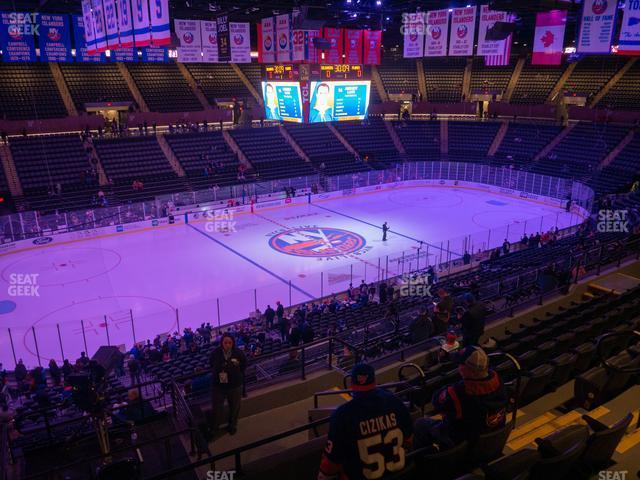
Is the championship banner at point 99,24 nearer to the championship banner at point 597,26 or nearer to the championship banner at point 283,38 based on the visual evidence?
the championship banner at point 283,38


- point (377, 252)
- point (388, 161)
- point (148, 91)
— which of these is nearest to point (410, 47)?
point (377, 252)

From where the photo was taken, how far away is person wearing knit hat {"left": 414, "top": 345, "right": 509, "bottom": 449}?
3818mm

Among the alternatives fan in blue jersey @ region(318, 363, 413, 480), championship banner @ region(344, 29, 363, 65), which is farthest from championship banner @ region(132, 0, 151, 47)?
championship banner @ region(344, 29, 363, 65)

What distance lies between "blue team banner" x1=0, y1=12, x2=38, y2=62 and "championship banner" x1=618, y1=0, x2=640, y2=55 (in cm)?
2889

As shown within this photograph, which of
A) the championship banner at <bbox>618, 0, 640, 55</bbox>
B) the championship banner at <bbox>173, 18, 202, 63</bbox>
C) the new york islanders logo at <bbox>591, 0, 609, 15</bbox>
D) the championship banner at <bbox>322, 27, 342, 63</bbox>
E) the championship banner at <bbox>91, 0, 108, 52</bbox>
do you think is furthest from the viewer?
the championship banner at <bbox>173, 18, 202, 63</bbox>

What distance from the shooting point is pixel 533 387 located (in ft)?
18.0

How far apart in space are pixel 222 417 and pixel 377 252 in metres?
19.0

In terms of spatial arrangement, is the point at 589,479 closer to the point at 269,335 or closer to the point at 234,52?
the point at 269,335

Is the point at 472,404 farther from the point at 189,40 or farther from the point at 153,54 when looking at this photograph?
the point at 153,54

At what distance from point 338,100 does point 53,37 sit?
16435mm

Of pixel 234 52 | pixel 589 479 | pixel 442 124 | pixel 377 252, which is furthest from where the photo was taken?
pixel 442 124

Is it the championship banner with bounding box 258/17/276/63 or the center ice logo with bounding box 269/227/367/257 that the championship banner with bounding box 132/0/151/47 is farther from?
the championship banner with bounding box 258/17/276/63

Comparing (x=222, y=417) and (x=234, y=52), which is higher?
(x=234, y=52)

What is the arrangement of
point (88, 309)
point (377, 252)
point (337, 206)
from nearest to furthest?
point (88, 309)
point (377, 252)
point (337, 206)
